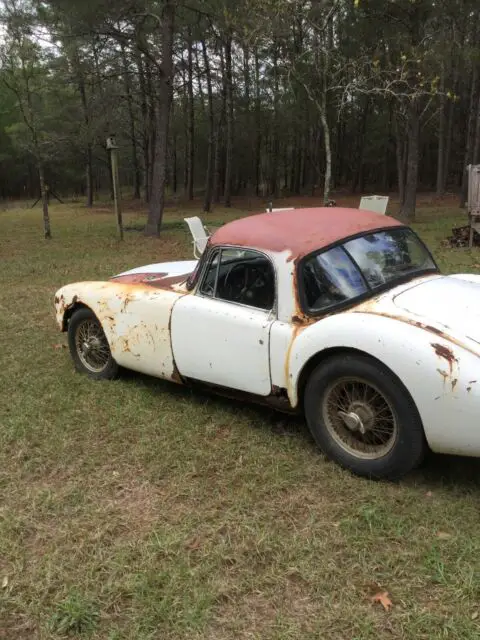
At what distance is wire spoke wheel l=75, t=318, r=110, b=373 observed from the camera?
4770 millimetres

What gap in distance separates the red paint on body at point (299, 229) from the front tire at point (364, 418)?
0.81 meters

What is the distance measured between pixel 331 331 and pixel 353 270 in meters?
0.55

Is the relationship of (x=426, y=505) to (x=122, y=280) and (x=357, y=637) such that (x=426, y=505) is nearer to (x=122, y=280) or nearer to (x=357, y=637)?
(x=357, y=637)

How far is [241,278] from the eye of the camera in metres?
3.71

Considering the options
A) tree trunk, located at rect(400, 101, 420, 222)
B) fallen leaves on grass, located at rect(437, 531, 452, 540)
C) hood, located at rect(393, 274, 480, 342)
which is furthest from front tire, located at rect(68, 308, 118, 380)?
tree trunk, located at rect(400, 101, 420, 222)

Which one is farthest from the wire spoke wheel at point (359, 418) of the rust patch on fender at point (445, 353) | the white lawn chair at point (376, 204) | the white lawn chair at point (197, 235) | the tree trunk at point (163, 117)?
the tree trunk at point (163, 117)

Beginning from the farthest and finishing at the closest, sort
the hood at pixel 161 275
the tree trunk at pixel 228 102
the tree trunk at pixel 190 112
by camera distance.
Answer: the tree trunk at pixel 228 102 < the tree trunk at pixel 190 112 < the hood at pixel 161 275

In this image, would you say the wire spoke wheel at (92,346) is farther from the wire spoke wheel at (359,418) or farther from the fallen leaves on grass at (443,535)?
the fallen leaves on grass at (443,535)

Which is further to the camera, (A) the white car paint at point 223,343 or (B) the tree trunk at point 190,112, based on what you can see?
(B) the tree trunk at point 190,112

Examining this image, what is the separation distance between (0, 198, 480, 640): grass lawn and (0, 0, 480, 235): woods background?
32.0 feet

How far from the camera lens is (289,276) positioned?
3.38 m

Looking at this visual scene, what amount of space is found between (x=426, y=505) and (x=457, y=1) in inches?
718

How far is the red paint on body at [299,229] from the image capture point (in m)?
3.46

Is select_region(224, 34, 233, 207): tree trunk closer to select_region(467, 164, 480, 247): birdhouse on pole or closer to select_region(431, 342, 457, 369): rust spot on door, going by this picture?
select_region(467, 164, 480, 247): birdhouse on pole
